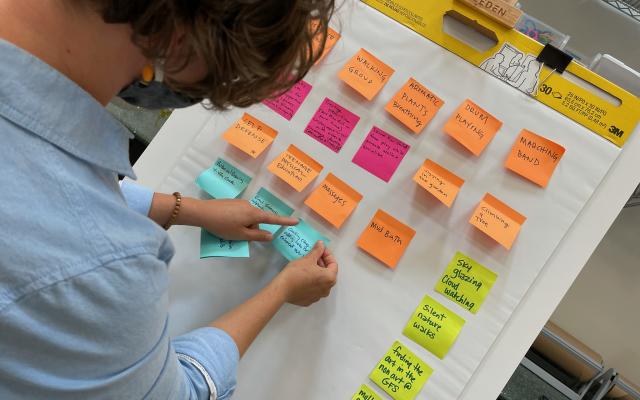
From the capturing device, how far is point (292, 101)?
2.98 ft

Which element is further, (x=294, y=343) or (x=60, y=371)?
(x=294, y=343)

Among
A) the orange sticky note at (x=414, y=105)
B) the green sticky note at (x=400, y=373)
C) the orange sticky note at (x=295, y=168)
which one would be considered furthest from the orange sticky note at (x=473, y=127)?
the green sticky note at (x=400, y=373)

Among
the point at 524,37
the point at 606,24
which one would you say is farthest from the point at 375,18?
the point at 606,24

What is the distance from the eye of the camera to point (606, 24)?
1.03 meters

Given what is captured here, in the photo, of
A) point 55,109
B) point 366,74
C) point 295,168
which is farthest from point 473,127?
point 55,109

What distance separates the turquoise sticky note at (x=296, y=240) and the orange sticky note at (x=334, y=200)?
0.12ft

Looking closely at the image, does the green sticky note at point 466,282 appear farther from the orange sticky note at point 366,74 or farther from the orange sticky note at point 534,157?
the orange sticky note at point 366,74

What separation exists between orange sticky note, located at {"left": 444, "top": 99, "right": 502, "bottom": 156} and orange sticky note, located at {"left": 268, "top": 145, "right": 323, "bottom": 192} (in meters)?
0.24

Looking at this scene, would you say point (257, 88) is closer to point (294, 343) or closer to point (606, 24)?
point (294, 343)

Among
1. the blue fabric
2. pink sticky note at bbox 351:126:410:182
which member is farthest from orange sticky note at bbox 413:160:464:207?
the blue fabric

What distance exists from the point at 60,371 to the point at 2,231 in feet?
0.50

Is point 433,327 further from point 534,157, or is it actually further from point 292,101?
point 292,101

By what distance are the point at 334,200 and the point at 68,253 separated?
0.51 meters

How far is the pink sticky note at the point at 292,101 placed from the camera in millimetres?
904
